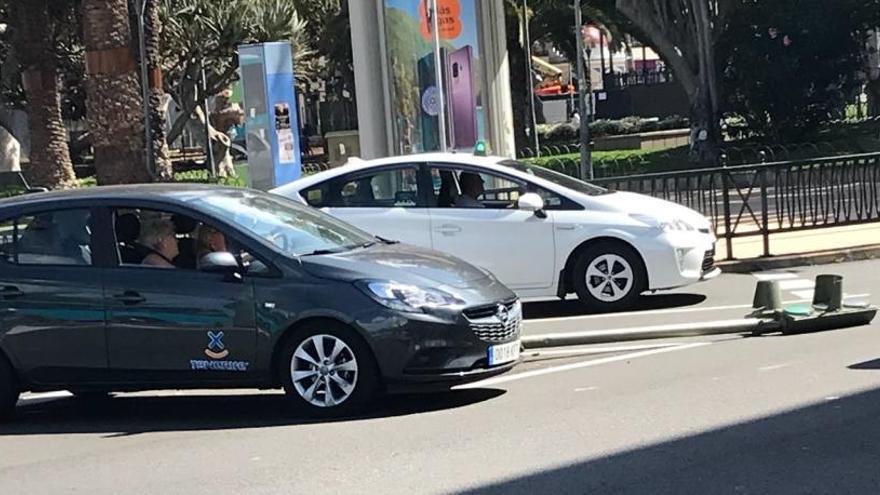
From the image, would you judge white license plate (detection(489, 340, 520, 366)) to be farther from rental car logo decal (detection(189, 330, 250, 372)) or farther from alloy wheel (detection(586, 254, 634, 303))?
alloy wheel (detection(586, 254, 634, 303))

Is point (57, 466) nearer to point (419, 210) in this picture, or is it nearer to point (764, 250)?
point (419, 210)

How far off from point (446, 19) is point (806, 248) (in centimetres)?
645

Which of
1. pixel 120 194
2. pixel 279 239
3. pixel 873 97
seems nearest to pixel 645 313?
pixel 279 239

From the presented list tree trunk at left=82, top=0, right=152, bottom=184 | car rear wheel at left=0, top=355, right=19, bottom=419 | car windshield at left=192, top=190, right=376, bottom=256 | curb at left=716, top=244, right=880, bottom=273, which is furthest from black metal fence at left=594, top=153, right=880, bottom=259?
tree trunk at left=82, top=0, right=152, bottom=184

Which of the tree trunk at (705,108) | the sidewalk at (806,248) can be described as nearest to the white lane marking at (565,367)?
the sidewalk at (806,248)

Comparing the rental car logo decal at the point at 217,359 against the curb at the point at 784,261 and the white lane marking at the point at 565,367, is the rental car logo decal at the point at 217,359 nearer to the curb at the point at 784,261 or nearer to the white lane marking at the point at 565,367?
the white lane marking at the point at 565,367

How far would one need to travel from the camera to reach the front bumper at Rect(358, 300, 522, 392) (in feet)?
26.1

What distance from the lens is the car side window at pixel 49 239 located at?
28.2 feet

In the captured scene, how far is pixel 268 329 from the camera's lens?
8148 millimetres

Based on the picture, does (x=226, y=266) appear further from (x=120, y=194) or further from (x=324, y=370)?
(x=120, y=194)

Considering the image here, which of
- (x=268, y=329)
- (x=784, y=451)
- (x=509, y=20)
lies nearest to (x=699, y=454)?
(x=784, y=451)

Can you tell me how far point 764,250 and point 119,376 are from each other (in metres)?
9.22

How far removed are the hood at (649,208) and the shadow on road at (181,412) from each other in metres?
3.74

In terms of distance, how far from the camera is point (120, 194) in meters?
8.72
